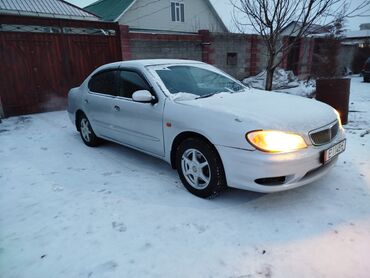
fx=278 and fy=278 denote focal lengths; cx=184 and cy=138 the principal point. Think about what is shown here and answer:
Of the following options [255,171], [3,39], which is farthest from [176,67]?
[3,39]

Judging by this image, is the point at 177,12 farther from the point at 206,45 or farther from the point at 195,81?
the point at 195,81

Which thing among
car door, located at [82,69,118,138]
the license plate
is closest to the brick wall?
car door, located at [82,69,118,138]

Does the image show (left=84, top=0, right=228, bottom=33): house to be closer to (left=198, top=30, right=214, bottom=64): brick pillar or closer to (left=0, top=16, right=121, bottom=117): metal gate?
(left=198, top=30, right=214, bottom=64): brick pillar

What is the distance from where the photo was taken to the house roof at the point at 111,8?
1881cm

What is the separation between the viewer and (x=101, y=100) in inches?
168

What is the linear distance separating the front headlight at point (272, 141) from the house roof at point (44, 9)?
1290 centimetres

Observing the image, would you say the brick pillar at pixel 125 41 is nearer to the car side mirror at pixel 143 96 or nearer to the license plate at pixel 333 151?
the car side mirror at pixel 143 96

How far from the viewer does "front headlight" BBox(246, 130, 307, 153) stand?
8.05ft

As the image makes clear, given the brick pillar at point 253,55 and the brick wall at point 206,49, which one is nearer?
the brick wall at point 206,49

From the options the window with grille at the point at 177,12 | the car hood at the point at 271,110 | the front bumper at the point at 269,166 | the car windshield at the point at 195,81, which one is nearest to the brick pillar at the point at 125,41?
the car windshield at the point at 195,81

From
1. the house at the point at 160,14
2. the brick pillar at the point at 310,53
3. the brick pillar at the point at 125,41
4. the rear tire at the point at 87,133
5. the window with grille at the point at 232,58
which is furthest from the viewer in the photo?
the house at the point at 160,14

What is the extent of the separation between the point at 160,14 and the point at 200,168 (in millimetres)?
20492

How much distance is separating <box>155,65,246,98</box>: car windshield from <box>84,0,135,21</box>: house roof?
16855mm

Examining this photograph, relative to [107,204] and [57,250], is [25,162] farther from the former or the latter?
[57,250]
